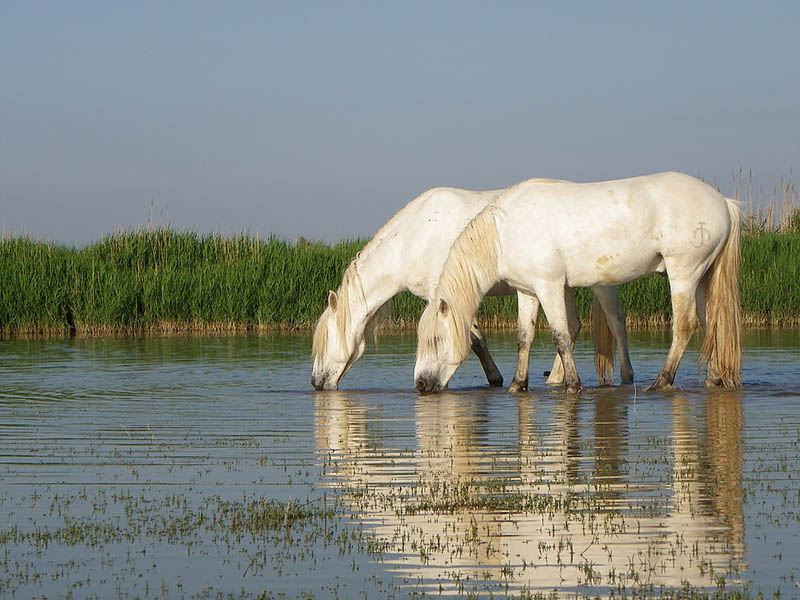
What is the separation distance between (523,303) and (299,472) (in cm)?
494

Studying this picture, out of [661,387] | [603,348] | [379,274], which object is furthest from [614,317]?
[379,274]

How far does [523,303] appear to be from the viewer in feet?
35.6

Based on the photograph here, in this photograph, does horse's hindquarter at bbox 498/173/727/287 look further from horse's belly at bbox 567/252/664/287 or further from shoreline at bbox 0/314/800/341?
shoreline at bbox 0/314/800/341

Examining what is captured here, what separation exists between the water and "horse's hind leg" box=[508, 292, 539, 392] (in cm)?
25

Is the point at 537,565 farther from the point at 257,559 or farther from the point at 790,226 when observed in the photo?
the point at 790,226

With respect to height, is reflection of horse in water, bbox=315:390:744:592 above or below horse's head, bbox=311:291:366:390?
below

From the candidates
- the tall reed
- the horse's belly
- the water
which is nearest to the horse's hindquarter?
the horse's belly

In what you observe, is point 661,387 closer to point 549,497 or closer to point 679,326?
point 679,326

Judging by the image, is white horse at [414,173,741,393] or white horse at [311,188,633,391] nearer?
white horse at [414,173,741,393]

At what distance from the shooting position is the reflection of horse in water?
4176mm

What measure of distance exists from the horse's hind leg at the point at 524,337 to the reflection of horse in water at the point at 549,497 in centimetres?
198

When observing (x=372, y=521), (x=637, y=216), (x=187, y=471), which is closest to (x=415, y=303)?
(x=637, y=216)

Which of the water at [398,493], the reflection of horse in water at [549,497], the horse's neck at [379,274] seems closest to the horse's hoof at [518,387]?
the water at [398,493]

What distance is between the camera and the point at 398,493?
5.56 m
